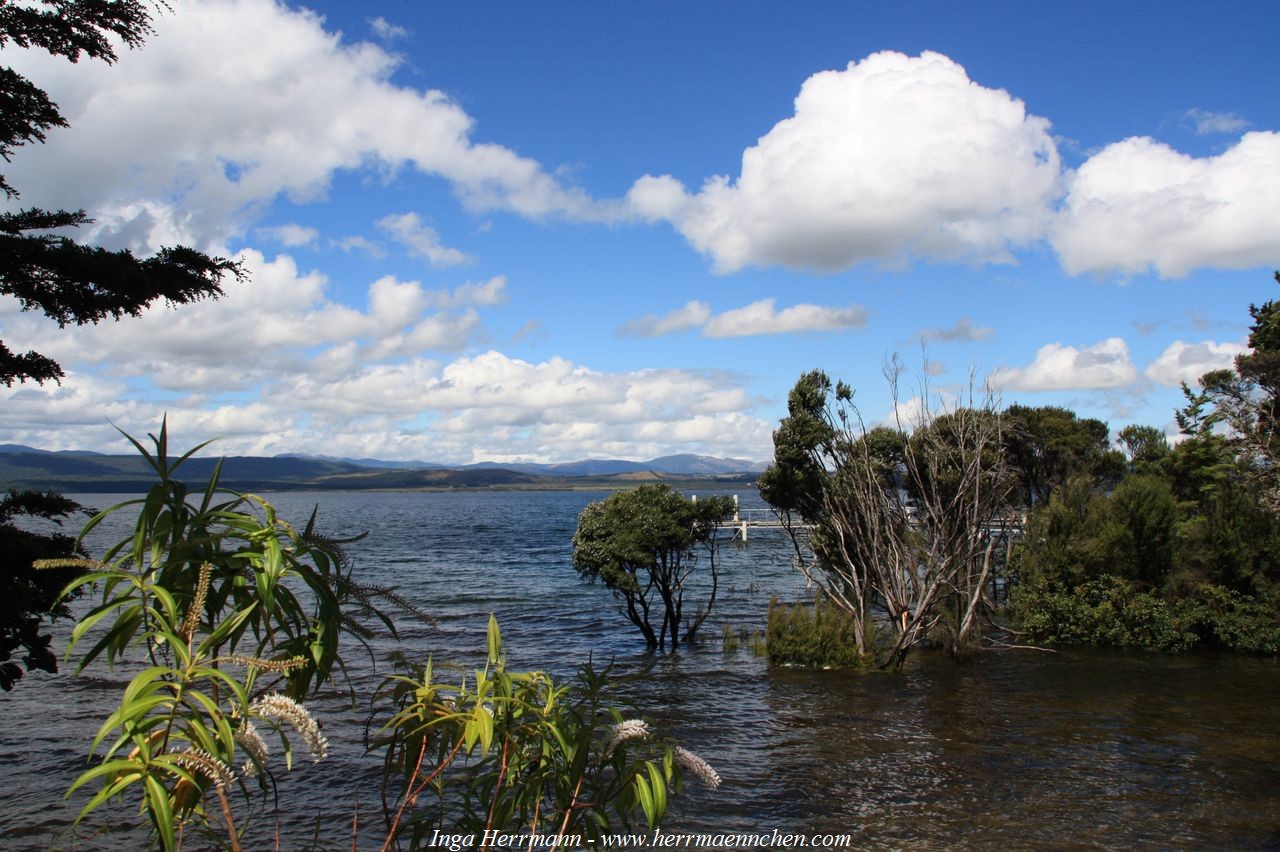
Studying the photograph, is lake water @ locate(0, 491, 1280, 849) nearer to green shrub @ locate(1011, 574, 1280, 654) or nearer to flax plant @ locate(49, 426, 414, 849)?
green shrub @ locate(1011, 574, 1280, 654)

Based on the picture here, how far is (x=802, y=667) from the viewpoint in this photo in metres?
20.0

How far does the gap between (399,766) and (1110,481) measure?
38670mm

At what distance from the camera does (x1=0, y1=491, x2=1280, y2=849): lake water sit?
10.5m

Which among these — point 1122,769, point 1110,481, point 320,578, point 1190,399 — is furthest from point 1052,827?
point 1110,481

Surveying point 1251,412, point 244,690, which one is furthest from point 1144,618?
point 244,690

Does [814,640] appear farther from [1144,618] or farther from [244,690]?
[244,690]

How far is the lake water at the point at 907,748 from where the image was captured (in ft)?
34.6

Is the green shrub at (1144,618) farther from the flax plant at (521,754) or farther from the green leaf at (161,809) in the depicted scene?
the green leaf at (161,809)

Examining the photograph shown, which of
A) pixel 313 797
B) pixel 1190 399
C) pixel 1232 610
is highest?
pixel 1190 399

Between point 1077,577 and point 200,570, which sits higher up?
point 200,570

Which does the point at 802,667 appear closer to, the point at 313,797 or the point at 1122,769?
the point at 1122,769

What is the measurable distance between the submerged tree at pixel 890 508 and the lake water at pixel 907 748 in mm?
1558

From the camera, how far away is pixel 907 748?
13.7 meters

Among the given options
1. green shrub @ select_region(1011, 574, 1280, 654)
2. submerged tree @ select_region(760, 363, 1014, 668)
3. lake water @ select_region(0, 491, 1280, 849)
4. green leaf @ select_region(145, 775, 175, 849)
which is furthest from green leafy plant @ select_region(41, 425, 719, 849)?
green shrub @ select_region(1011, 574, 1280, 654)
